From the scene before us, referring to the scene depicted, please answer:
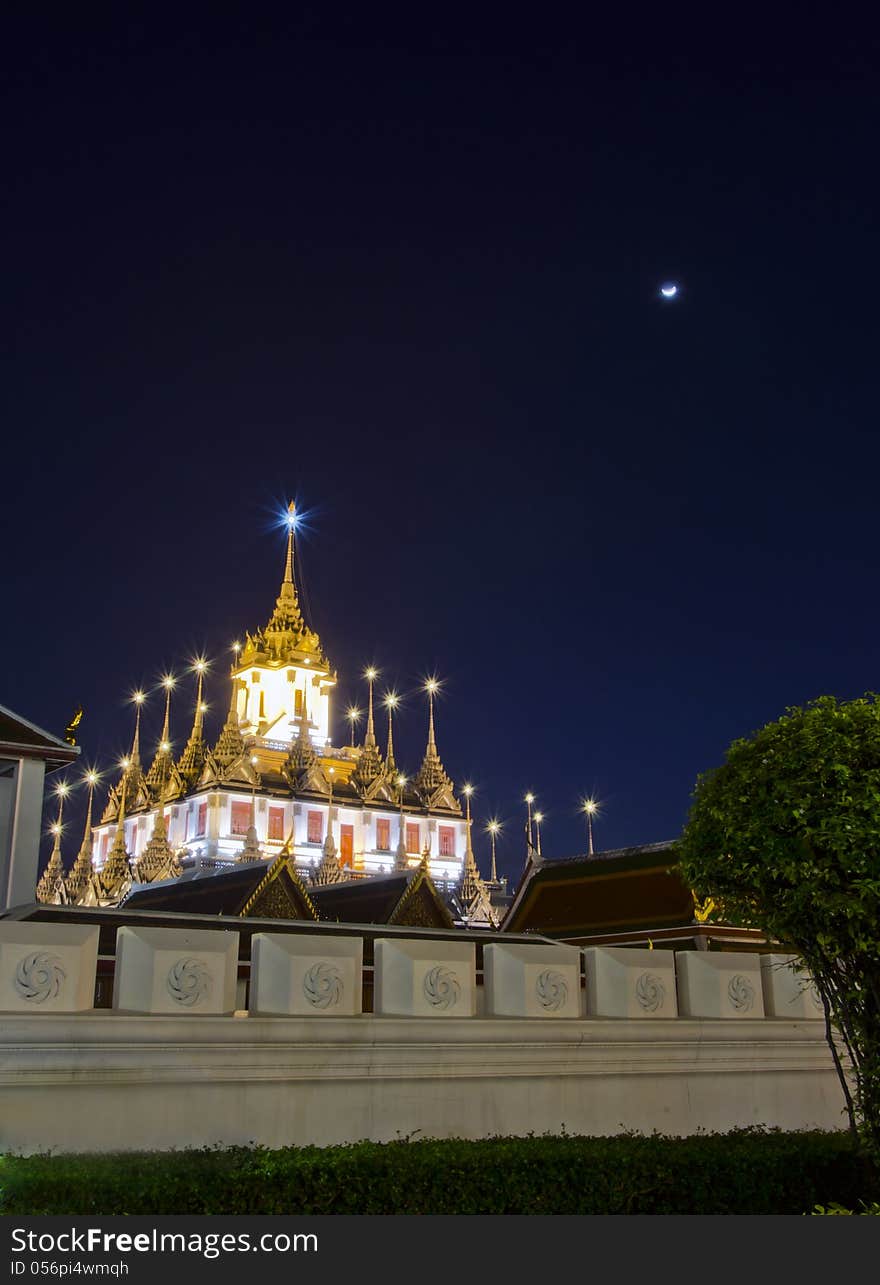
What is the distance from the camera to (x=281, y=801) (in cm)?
8806

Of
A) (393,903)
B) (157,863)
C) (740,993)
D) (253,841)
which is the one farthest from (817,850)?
(253,841)

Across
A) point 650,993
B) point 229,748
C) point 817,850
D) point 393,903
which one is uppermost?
point 229,748

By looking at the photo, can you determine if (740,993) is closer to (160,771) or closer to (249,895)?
(249,895)

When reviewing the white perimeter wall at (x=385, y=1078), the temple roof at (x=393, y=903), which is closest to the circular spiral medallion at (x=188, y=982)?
the white perimeter wall at (x=385, y=1078)

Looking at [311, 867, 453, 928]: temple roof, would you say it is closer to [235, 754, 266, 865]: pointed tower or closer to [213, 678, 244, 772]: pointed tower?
[235, 754, 266, 865]: pointed tower

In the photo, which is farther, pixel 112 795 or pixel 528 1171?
pixel 112 795

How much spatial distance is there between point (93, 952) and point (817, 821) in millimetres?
5100

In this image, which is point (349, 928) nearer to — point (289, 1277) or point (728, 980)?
point (728, 980)

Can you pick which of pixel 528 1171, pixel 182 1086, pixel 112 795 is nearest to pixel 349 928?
pixel 182 1086

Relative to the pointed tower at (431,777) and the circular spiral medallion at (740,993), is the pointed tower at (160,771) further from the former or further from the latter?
the circular spiral medallion at (740,993)

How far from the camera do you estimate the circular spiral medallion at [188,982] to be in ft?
26.7

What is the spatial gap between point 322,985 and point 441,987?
3.44 ft

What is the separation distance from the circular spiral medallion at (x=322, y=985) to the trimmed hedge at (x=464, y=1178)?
1.27 meters

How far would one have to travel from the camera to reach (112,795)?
101m
